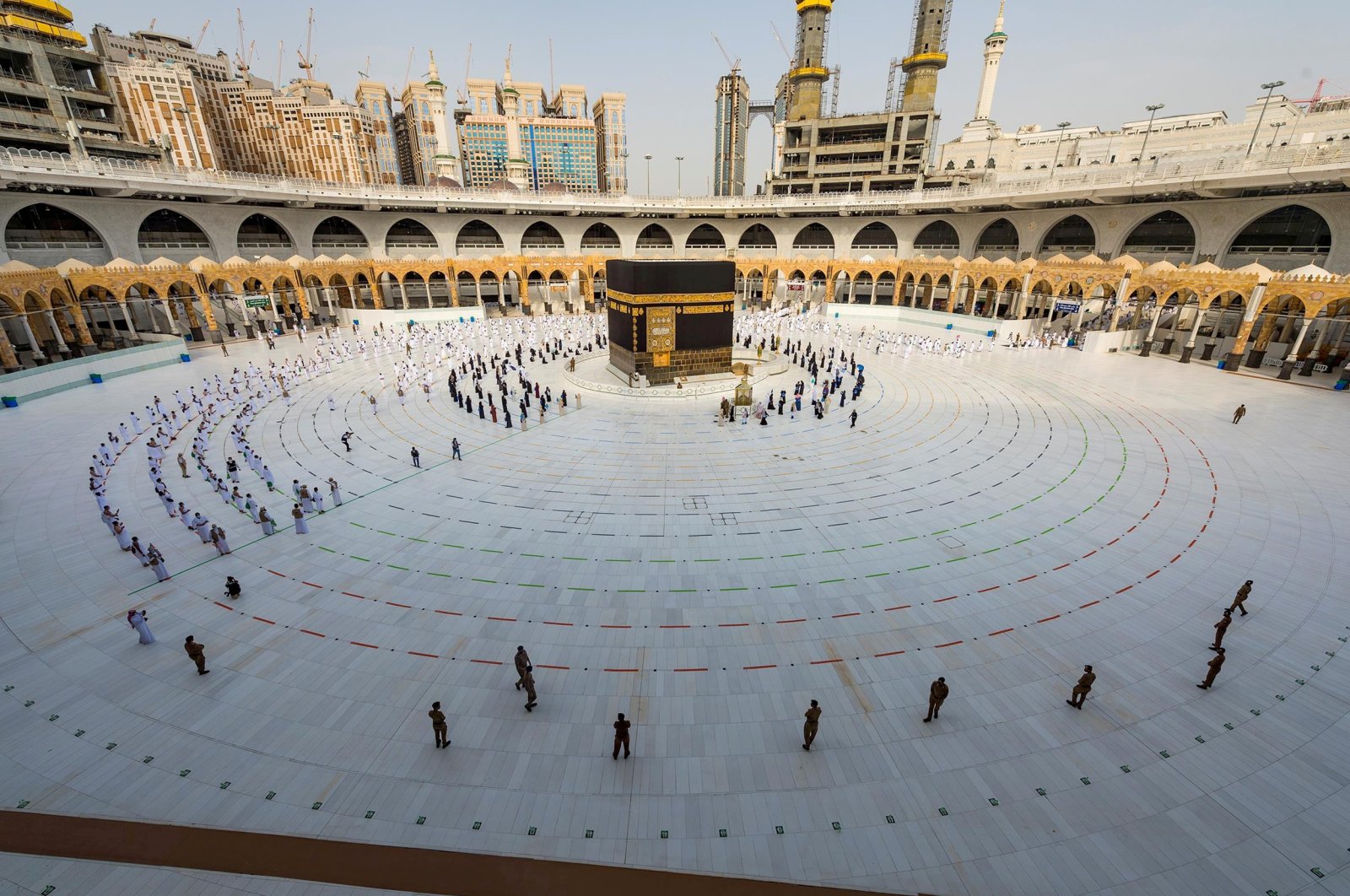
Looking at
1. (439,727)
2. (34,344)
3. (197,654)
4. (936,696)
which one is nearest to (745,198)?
(34,344)

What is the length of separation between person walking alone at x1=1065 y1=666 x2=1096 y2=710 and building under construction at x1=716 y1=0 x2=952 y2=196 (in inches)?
2352

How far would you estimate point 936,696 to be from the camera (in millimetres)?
7844

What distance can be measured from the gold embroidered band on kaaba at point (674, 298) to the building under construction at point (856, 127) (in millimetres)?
40924

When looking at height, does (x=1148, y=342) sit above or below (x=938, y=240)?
below

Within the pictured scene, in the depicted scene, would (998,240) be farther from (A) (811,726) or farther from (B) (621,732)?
(B) (621,732)

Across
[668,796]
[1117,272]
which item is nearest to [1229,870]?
[668,796]

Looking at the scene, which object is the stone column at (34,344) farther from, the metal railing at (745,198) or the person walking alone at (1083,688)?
the person walking alone at (1083,688)

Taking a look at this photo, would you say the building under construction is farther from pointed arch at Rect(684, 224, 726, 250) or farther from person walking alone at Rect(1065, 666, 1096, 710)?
person walking alone at Rect(1065, 666, 1096, 710)

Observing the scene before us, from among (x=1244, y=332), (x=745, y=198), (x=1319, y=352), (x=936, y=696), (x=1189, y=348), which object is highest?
(x=745, y=198)

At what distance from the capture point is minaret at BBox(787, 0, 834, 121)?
210 ft

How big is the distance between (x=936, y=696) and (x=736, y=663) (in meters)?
3.12

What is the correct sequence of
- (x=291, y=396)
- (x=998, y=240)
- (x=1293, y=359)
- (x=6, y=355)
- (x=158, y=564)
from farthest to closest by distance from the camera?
1. (x=998, y=240)
2. (x=1293, y=359)
3. (x=6, y=355)
4. (x=291, y=396)
5. (x=158, y=564)

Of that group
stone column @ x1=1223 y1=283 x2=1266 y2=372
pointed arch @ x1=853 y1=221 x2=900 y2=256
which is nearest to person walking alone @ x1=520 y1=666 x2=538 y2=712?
stone column @ x1=1223 y1=283 x2=1266 y2=372

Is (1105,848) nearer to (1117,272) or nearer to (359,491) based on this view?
(359,491)
